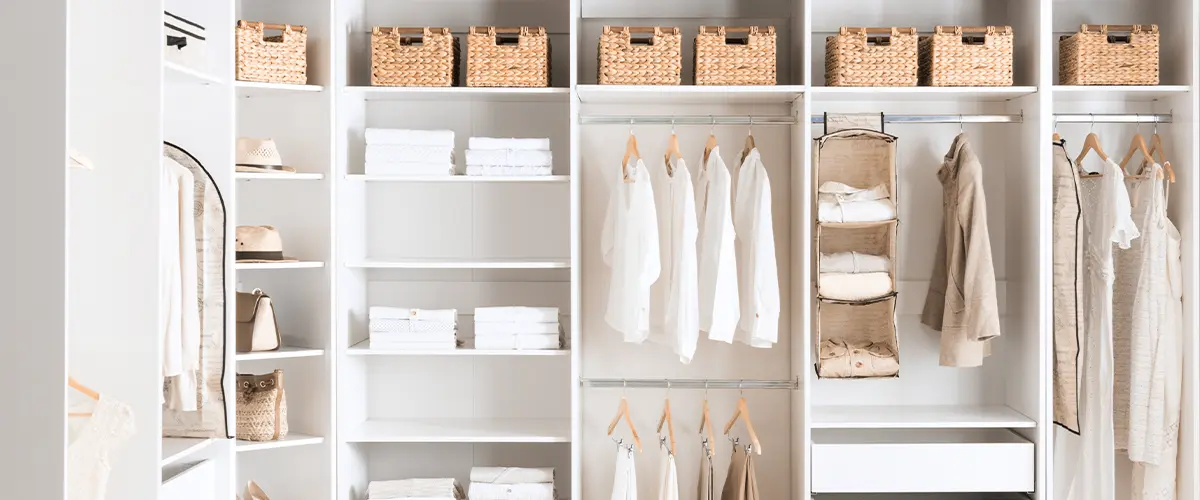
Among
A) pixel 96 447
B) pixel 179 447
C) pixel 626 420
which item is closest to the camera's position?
pixel 96 447

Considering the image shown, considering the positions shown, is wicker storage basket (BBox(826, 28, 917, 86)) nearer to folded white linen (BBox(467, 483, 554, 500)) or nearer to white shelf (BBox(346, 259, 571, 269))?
white shelf (BBox(346, 259, 571, 269))

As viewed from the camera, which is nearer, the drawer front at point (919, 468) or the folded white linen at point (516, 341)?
the drawer front at point (919, 468)

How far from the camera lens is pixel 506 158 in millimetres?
3486

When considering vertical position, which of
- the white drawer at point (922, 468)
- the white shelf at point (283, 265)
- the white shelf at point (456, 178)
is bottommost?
the white drawer at point (922, 468)

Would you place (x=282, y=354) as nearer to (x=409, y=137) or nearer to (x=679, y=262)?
(x=409, y=137)

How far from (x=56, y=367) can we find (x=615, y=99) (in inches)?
102

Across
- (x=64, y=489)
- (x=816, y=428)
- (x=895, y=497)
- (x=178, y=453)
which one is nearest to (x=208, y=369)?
(x=178, y=453)

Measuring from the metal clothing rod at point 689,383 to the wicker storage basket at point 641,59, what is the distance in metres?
1.20

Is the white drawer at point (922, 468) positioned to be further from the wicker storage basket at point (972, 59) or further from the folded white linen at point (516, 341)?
the wicker storage basket at point (972, 59)

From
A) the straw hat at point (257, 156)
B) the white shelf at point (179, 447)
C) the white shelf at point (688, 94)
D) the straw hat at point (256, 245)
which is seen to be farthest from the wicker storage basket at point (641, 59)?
the white shelf at point (179, 447)

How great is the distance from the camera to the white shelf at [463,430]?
348 centimetres

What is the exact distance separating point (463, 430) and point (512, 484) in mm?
297

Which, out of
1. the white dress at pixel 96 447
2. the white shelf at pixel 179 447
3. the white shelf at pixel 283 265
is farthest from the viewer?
the white shelf at pixel 283 265

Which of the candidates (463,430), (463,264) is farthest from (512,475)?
(463,264)
